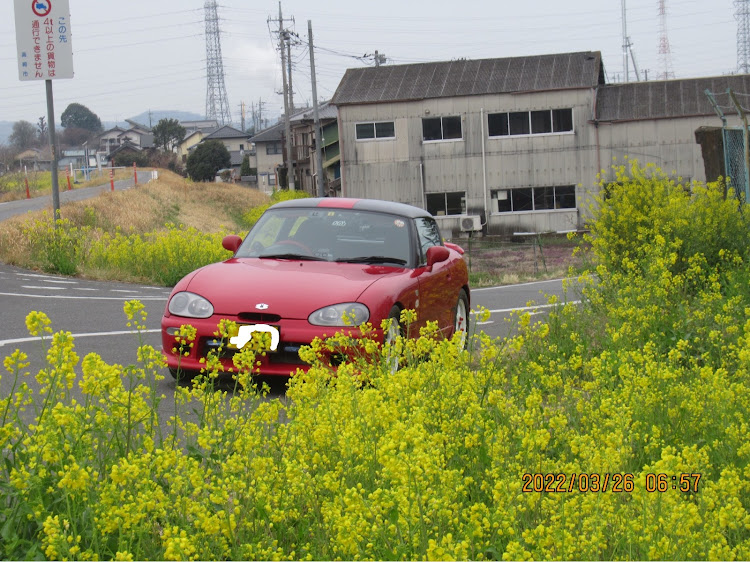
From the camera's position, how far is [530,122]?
130ft

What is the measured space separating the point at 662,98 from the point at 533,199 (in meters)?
6.40

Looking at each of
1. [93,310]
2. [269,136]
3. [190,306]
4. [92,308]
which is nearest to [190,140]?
[269,136]

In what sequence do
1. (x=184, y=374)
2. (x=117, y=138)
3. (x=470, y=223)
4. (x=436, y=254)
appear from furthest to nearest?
1. (x=117, y=138)
2. (x=470, y=223)
3. (x=436, y=254)
4. (x=184, y=374)

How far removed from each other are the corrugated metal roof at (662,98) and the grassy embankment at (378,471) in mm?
34968

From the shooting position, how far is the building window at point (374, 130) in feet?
134

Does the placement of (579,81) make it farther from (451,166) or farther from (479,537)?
(479,537)

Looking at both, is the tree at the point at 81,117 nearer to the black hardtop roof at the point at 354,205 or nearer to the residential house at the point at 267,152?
the residential house at the point at 267,152

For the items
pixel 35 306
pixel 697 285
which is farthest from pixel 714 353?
pixel 35 306

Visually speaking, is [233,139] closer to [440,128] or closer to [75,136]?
[75,136]

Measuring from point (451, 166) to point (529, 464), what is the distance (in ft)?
121

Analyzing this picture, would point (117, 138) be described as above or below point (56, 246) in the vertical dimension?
above

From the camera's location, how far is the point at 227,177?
316 feet

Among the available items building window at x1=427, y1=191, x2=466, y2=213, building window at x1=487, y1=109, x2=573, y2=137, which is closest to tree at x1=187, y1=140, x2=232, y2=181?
building window at x1=427, y1=191, x2=466, y2=213

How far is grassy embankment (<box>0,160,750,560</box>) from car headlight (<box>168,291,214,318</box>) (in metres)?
1.56
